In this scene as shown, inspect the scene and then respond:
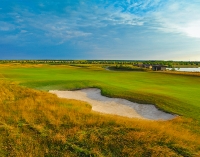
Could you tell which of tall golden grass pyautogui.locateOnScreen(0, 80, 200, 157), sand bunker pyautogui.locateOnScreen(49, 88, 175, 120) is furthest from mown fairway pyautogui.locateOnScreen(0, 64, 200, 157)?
sand bunker pyautogui.locateOnScreen(49, 88, 175, 120)

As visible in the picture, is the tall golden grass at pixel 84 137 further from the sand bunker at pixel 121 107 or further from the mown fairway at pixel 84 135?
the sand bunker at pixel 121 107

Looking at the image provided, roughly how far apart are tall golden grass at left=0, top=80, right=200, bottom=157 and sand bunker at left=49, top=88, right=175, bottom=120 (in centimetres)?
317

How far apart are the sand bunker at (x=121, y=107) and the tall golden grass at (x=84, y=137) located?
3.17 m

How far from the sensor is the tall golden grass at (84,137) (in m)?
7.31

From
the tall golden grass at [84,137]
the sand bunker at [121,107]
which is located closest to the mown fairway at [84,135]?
the tall golden grass at [84,137]

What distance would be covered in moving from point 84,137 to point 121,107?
338 inches

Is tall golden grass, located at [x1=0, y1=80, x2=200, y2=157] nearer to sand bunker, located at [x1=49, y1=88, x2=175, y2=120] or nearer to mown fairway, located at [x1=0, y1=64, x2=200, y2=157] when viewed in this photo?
mown fairway, located at [x1=0, y1=64, x2=200, y2=157]

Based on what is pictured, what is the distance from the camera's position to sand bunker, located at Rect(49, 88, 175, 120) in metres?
14.4

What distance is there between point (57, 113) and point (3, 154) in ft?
14.2

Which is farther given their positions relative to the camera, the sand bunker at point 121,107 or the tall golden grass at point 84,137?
the sand bunker at point 121,107

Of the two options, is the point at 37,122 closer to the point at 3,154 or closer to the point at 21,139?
the point at 21,139

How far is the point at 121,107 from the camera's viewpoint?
16516mm

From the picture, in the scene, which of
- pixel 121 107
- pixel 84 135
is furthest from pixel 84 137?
pixel 121 107

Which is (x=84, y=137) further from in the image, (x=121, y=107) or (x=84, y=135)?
(x=121, y=107)
